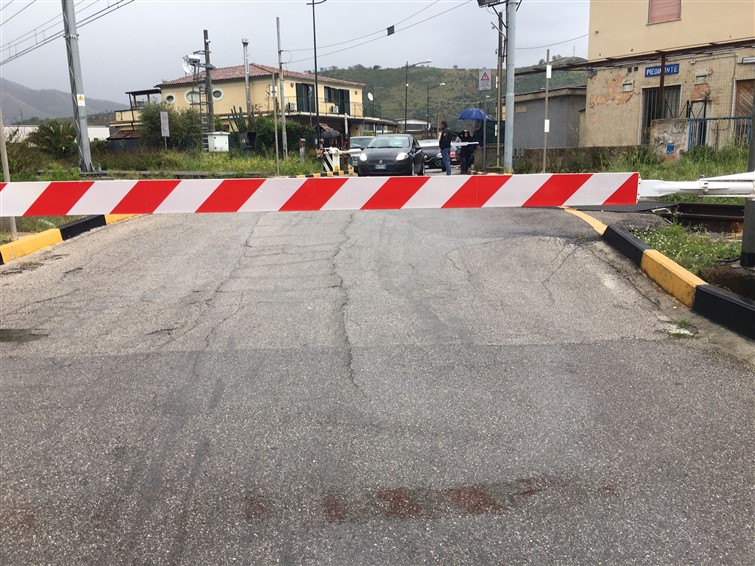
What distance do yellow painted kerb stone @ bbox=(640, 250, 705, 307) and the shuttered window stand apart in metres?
20.0

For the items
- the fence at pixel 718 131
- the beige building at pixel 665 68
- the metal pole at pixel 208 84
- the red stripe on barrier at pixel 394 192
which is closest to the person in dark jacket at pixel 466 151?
the beige building at pixel 665 68

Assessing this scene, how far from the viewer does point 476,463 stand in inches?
137

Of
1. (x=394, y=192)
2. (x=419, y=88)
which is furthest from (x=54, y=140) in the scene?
(x=419, y=88)

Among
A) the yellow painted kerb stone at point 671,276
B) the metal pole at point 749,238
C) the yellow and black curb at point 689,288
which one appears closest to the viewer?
the yellow and black curb at point 689,288

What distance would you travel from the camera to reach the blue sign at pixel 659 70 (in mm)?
23078

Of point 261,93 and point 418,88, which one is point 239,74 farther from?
point 418,88

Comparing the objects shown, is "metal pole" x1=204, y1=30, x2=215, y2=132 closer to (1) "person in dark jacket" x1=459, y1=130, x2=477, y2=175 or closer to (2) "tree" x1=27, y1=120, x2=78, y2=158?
(2) "tree" x1=27, y1=120, x2=78, y2=158

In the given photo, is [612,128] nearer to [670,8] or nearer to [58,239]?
[670,8]

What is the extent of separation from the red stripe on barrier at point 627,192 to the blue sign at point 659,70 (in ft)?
63.9

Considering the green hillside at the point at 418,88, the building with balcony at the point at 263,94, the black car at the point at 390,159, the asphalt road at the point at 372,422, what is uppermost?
the green hillside at the point at 418,88

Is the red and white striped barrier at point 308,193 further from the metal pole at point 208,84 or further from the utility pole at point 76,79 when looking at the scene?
the metal pole at point 208,84

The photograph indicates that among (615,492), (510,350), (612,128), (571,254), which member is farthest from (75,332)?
(612,128)

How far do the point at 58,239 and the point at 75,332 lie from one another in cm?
506

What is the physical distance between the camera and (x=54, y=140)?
36000 mm
